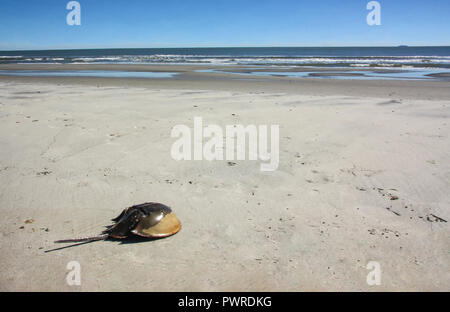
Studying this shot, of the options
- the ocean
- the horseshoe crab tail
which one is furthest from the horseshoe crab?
the ocean

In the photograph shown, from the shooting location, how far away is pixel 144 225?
3.08 meters

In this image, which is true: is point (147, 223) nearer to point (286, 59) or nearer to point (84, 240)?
point (84, 240)

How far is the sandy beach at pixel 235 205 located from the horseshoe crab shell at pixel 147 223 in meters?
0.09

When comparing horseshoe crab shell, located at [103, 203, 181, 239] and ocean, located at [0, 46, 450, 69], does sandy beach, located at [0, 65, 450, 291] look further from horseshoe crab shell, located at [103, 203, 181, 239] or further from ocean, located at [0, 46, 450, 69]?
ocean, located at [0, 46, 450, 69]

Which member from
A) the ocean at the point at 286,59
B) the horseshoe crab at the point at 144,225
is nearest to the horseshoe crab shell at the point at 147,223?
the horseshoe crab at the point at 144,225

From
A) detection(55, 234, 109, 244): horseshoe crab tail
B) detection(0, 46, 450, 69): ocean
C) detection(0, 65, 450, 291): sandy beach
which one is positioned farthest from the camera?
detection(0, 46, 450, 69): ocean

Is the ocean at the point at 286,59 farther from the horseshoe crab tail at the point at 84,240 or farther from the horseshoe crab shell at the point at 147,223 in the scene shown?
the horseshoe crab tail at the point at 84,240

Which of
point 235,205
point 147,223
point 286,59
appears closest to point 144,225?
point 147,223

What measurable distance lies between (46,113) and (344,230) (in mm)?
7529

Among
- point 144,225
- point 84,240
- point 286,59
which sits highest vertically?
point 286,59

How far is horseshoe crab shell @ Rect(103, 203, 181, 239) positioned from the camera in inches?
121

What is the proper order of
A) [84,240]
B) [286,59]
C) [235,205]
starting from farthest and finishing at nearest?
[286,59] → [235,205] → [84,240]

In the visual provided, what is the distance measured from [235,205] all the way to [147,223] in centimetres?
106

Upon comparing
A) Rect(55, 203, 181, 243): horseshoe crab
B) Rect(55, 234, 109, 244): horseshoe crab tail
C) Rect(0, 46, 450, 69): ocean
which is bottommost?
Rect(55, 234, 109, 244): horseshoe crab tail
